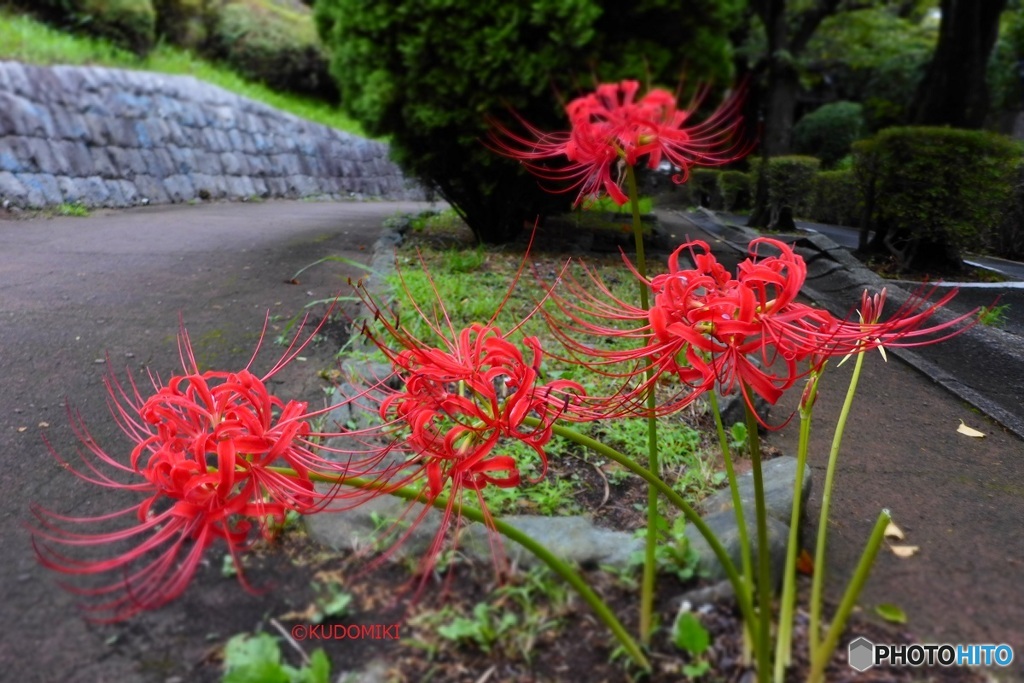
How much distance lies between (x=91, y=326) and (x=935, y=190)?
13.3 feet

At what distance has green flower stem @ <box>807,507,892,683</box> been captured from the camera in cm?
123

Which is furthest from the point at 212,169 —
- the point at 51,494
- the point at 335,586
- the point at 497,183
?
the point at 335,586

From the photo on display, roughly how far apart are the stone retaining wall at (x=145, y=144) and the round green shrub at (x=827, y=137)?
3.39 metres

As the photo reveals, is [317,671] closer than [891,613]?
Yes

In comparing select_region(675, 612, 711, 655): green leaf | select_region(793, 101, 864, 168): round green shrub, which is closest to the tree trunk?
select_region(793, 101, 864, 168): round green shrub

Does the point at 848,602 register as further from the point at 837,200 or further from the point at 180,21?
the point at 180,21

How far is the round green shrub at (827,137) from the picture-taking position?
4.47 metres

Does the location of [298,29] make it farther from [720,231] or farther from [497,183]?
[720,231]

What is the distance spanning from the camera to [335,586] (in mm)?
1769

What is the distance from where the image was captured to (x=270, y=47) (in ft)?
49.4

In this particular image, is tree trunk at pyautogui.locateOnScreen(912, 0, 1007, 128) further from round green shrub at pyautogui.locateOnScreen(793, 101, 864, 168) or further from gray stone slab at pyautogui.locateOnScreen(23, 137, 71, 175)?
gray stone slab at pyautogui.locateOnScreen(23, 137, 71, 175)

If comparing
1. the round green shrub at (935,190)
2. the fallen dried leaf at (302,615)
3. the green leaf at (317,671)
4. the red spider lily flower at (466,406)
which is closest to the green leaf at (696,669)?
the red spider lily flower at (466,406)

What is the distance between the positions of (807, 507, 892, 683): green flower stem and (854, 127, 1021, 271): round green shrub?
203 cm

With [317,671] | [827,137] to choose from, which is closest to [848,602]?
[317,671]
